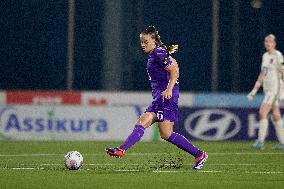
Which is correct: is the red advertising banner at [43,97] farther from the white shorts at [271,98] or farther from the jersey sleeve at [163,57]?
the jersey sleeve at [163,57]

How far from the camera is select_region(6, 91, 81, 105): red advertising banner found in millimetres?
23453

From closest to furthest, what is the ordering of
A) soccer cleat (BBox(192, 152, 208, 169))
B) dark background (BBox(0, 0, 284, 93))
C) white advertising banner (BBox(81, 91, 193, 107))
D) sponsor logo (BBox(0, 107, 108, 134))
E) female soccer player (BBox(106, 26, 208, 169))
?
female soccer player (BBox(106, 26, 208, 169)) → soccer cleat (BBox(192, 152, 208, 169)) → sponsor logo (BBox(0, 107, 108, 134)) → white advertising banner (BBox(81, 91, 193, 107)) → dark background (BBox(0, 0, 284, 93))

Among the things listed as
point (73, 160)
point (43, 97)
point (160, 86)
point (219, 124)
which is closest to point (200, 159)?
point (160, 86)

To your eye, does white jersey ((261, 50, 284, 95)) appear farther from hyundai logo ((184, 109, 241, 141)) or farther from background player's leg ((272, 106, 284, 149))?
hyundai logo ((184, 109, 241, 141))

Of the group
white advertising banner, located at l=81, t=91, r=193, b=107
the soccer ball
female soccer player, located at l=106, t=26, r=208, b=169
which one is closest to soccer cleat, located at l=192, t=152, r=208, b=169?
female soccer player, located at l=106, t=26, r=208, b=169

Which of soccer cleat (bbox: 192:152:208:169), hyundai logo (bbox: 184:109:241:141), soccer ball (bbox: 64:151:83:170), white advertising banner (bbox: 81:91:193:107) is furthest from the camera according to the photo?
white advertising banner (bbox: 81:91:193:107)

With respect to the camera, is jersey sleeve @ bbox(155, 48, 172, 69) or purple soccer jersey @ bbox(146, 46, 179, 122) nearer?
jersey sleeve @ bbox(155, 48, 172, 69)

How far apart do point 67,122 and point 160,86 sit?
26.6ft

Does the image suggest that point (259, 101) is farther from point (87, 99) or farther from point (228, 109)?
point (87, 99)

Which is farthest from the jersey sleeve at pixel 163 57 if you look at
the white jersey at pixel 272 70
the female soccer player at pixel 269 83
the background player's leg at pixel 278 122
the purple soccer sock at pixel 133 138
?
the background player's leg at pixel 278 122

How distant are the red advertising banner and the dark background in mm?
7781

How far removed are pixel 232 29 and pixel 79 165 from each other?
762 inches

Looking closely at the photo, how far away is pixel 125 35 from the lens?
105 feet

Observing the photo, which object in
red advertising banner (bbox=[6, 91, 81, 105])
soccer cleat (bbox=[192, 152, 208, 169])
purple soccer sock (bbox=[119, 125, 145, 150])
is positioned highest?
purple soccer sock (bbox=[119, 125, 145, 150])
